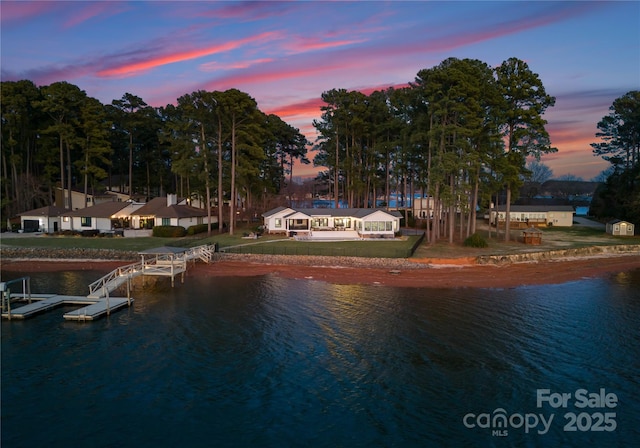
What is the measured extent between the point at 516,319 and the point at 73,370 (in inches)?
815

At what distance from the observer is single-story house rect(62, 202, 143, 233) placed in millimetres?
50456

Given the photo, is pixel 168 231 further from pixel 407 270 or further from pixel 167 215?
pixel 407 270

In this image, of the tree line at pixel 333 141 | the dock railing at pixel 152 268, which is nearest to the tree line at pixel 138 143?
the tree line at pixel 333 141

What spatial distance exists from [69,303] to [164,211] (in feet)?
84.3

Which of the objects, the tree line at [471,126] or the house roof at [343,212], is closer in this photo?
the tree line at [471,126]

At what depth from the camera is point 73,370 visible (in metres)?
16.3

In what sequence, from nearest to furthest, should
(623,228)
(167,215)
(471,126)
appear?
(471,126) < (167,215) < (623,228)

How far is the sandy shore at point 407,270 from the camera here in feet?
103

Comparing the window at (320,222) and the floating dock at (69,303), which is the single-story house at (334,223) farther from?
the floating dock at (69,303)

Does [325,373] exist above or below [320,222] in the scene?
below

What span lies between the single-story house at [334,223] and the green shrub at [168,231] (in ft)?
32.9

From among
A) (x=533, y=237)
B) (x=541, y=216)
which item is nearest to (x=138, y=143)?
(x=533, y=237)

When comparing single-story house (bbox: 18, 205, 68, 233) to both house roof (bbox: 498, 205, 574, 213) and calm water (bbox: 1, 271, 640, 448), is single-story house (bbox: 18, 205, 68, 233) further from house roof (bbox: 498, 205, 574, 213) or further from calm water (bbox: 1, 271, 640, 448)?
house roof (bbox: 498, 205, 574, 213)

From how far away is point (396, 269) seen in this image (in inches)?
1356
